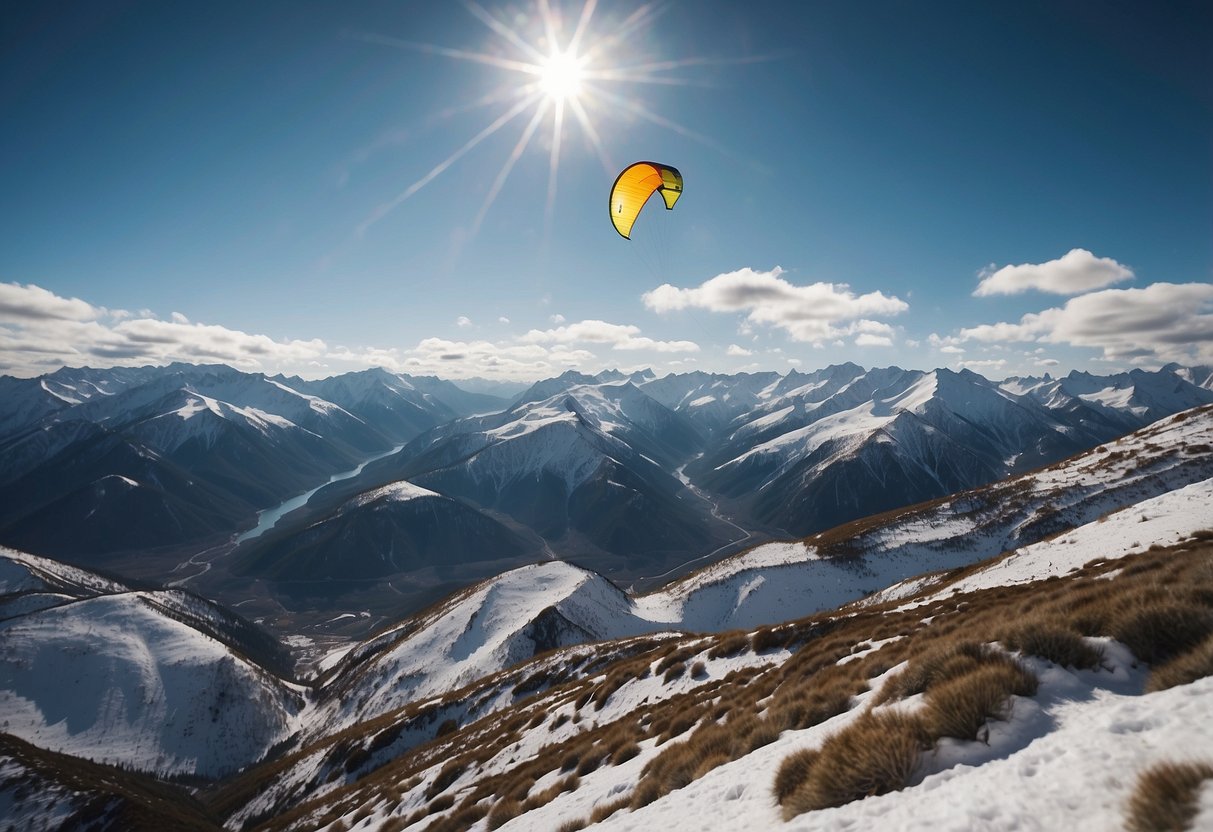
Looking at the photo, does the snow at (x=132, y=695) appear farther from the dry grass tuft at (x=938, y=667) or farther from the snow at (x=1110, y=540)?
the dry grass tuft at (x=938, y=667)

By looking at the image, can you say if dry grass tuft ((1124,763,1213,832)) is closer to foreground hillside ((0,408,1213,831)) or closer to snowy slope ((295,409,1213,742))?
foreground hillside ((0,408,1213,831))

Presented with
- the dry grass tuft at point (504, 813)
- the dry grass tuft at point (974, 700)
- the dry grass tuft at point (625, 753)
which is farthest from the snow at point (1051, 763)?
the dry grass tuft at point (504, 813)

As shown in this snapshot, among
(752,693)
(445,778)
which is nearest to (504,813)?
(752,693)

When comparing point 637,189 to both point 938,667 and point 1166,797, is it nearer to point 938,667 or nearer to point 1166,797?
point 938,667

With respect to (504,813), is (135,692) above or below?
above

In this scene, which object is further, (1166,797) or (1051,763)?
(1051,763)

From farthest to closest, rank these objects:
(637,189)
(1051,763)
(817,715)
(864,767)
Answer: (637,189), (817,715), (864,767), (1051,763)

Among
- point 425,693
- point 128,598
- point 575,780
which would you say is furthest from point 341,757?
point 128,598

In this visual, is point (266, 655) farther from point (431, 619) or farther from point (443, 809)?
point (443, 809)
